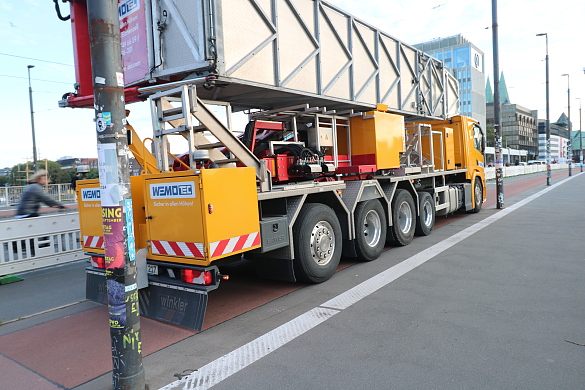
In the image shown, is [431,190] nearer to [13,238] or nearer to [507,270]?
[507,270]

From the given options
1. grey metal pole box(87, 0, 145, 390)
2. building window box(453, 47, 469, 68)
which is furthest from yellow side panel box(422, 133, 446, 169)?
building window box(453, 47, 469, 68)

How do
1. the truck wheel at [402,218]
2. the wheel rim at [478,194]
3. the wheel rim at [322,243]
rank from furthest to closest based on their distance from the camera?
the wheel rim at [478,194] < the truck wheel at [402,218] < the wheel rim at [322,243]

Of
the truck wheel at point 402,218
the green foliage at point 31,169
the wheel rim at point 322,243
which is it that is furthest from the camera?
the green foliage at point 31,169

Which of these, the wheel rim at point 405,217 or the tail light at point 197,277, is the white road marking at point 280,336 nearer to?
the tail light at point 197,277

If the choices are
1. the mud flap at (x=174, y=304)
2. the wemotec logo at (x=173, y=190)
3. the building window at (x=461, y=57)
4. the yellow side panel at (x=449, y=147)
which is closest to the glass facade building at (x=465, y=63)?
the building window at (x=461, y=57)

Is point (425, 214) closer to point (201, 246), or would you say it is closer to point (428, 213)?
point (428, 213)

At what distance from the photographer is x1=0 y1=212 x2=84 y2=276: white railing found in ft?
23.1

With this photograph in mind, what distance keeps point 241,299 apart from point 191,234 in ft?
5.23

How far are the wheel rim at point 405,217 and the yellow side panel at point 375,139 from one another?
91cm

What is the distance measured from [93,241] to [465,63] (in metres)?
73.2

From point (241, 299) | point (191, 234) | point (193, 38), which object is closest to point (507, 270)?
point (241, 299)

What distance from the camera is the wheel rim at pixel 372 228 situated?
7.54 metres

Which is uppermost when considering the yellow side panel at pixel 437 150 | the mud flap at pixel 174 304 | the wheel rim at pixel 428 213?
the yellow side panel at pixel 437 150

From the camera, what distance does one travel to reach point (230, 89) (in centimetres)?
539
